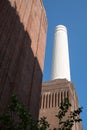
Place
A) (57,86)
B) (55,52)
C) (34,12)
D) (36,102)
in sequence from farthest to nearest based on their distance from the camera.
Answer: (55,52), (57,86), (34,12), (36,102)

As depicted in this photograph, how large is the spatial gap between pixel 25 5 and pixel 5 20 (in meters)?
5.39

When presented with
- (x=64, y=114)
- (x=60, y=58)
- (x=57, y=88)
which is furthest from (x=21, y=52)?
(x=60, y=58)

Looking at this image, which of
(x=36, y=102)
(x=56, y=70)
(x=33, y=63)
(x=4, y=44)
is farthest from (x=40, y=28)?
(x=56, y=70)

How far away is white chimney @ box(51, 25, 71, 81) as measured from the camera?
159ft

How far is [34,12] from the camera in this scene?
23.7 metres

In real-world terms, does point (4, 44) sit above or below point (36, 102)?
above

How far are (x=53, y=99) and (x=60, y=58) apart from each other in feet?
40.5

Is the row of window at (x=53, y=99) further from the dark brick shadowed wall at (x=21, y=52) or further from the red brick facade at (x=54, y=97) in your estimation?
the dark brick shadowed wall at (x=21, y=52)

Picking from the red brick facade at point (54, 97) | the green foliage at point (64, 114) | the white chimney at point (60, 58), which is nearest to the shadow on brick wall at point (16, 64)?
Answer: the green foliage at point (64, 114)

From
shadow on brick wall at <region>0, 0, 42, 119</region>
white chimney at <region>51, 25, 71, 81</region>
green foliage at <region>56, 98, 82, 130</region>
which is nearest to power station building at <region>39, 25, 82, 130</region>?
white chimney at <region>51, 25, 71, 81</region>

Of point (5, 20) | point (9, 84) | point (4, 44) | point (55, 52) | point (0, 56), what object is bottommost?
point (9, 84)

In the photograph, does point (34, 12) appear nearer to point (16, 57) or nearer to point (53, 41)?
point (16, 57)

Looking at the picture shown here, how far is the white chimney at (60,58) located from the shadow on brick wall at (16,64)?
2762 centimetres

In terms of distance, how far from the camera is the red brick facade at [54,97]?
131ft
